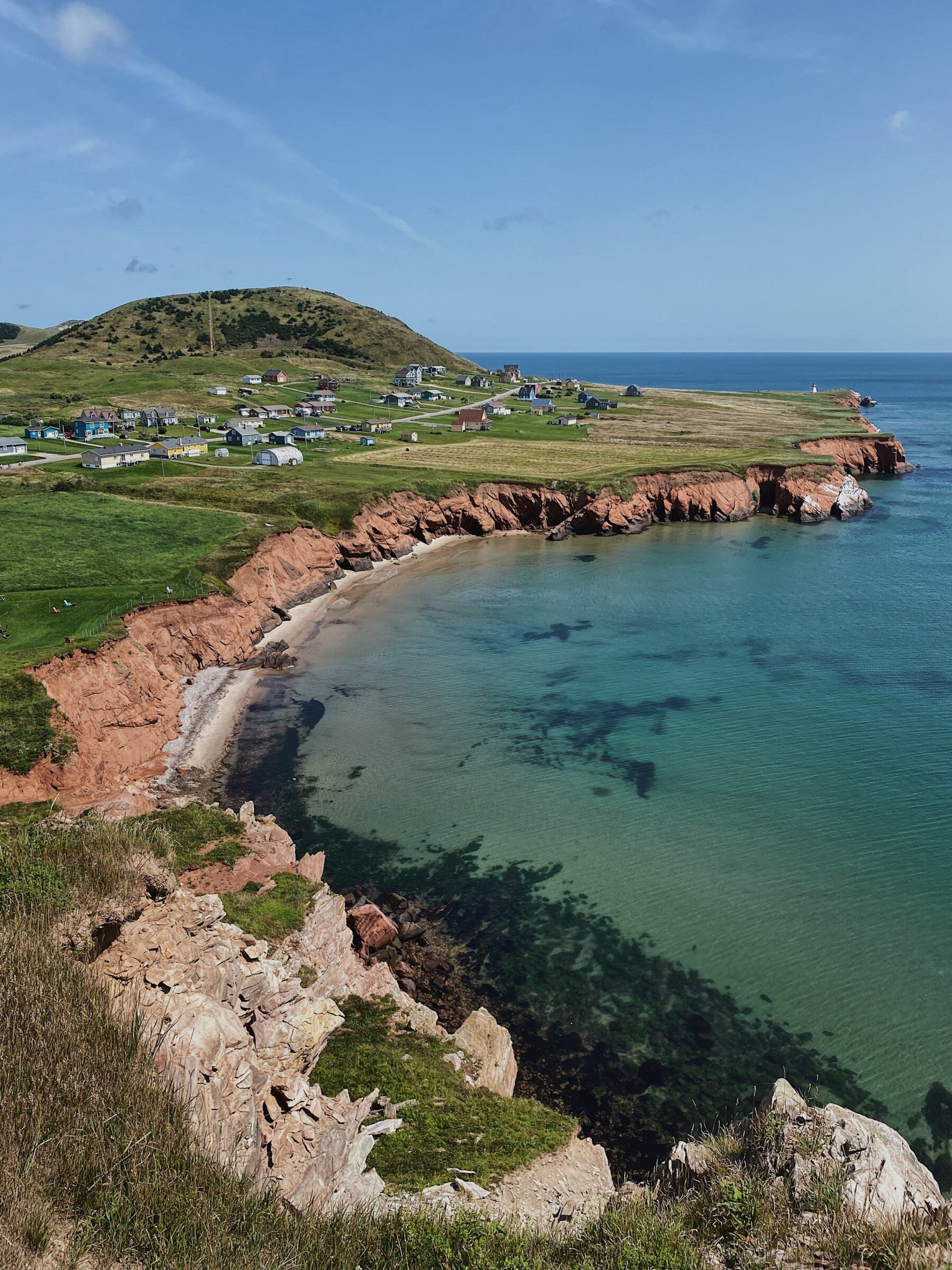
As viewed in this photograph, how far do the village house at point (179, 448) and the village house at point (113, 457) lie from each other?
8.58 feet

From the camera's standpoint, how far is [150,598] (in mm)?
46750

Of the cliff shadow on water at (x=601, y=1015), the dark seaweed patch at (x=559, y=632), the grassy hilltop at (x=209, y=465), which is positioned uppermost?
the grassy hilltop at (x=209, y=465)

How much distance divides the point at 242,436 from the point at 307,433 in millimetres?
9909

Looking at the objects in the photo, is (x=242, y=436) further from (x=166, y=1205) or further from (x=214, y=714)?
(x=166, y=1205)

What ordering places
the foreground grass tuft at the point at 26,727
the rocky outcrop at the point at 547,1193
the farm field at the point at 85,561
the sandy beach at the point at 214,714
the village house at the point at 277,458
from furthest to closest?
the village house at the point at 277,458 < the farm field at the point at 85,561 < the sandy beach at the point at 214,714 < the foreground grass tuft at the point at 26,727 < the rocky outcrop at the point at 547,1193

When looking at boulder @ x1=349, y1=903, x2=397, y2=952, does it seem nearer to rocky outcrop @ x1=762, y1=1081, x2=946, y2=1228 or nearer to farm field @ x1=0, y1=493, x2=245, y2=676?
rocky outcrop @ x1=762, y1=1081, x2=946, y2=1228

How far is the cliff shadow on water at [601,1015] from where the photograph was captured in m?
20.8

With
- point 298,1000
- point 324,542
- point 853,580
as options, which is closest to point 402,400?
point 324,542

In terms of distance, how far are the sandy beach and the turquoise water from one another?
206cm

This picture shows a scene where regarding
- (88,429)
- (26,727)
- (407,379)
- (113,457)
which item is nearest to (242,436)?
(88,429)

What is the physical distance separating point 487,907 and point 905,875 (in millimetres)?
16599

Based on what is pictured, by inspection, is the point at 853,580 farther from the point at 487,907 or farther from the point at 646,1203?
the point at 646,1203

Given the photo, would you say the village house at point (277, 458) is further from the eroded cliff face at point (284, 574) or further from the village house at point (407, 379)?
the village house at point (407, 379)

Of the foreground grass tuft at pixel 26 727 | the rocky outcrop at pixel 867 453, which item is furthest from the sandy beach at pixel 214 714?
the rocky outcrop at pixel 867 453
